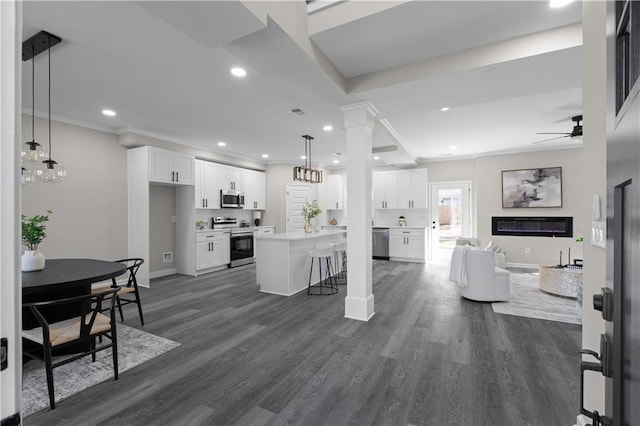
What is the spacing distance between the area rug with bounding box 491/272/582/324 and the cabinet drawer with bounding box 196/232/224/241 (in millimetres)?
5243

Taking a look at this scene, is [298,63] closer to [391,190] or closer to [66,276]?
[66,276]

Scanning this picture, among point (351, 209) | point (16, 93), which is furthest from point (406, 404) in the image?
point (16, 93)

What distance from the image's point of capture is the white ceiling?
2.08 metres

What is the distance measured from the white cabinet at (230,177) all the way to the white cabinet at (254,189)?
18cm

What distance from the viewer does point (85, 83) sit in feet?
10.7

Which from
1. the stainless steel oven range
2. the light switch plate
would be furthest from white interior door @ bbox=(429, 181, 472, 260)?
the light switch plate

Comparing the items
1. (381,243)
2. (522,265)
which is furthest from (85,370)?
(522,265)

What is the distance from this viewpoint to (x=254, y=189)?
7652mm

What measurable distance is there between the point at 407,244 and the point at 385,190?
1.62 m

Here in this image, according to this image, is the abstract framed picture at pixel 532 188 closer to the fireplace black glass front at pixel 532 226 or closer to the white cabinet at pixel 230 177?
the fireplace black glass front at pixel 532 226

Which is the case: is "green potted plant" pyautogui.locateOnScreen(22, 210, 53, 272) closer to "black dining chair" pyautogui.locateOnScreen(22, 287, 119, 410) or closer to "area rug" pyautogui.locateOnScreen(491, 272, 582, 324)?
"black dining chair" pyautogui.locateOnScreen(22, 287, 119, 410)

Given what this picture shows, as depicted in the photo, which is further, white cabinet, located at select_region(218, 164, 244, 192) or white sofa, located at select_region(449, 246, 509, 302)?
white cabinet, located at select_region(218, 164, 244, 192)

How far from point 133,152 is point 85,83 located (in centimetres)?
201

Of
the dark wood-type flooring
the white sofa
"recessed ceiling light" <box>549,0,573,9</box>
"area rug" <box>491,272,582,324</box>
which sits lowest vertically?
the dark wood-type flooring
